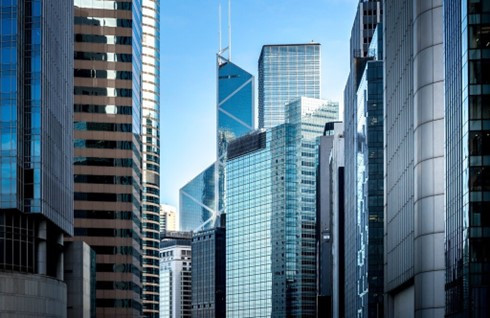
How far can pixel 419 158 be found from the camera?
9969cm

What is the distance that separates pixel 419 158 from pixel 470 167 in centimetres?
1797

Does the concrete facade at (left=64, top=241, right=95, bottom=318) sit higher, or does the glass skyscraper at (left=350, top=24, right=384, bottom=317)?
the glass skyscraper at (left=350, top=24, right=384, bottom=317)

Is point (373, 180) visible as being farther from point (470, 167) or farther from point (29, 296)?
point (470, 167)

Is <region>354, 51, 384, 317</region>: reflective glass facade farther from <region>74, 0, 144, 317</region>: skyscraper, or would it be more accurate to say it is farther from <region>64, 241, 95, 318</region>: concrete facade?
<region>64, 241, 95, 318</region>: concrete facade

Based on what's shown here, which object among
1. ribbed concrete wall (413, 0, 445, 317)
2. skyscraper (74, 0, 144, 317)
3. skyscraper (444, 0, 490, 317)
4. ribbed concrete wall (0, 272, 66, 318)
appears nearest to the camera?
skyscraper (444, 0, 490, 317)

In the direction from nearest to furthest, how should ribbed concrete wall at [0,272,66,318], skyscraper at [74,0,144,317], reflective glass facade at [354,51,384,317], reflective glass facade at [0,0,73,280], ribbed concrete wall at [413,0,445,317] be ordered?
1. ribbed concrete wall at [413,0,445,317]
2. ribbed concrete wall at [0,272,66,318]
3. reflective glass facade at [0,0,73,280]
4. reflective glass facade at [354,51,384,317]
5. skyscraper at [74,0,144,317]

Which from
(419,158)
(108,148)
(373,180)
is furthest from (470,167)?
(108,148)

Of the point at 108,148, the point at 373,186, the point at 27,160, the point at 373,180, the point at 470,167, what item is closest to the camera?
the point at 470,167

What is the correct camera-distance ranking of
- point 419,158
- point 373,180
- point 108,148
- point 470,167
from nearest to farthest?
point 470,167 → point 419,158 → point 373,180 → point 108,148

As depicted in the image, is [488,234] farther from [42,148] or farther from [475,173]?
[42,148]

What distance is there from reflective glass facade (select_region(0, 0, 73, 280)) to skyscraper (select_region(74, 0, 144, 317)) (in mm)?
61946

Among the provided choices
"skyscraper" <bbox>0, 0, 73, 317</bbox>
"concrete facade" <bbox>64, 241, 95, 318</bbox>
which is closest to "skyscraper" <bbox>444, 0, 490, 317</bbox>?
"skyscraper" <bbox>0, 0, 73, 317</bbox>

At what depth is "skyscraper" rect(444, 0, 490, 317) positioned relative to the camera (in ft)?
262

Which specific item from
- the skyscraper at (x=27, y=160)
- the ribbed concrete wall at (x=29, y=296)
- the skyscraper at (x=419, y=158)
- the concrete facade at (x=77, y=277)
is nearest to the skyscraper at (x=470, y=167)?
the skyscraper at (x=419, y=158)
